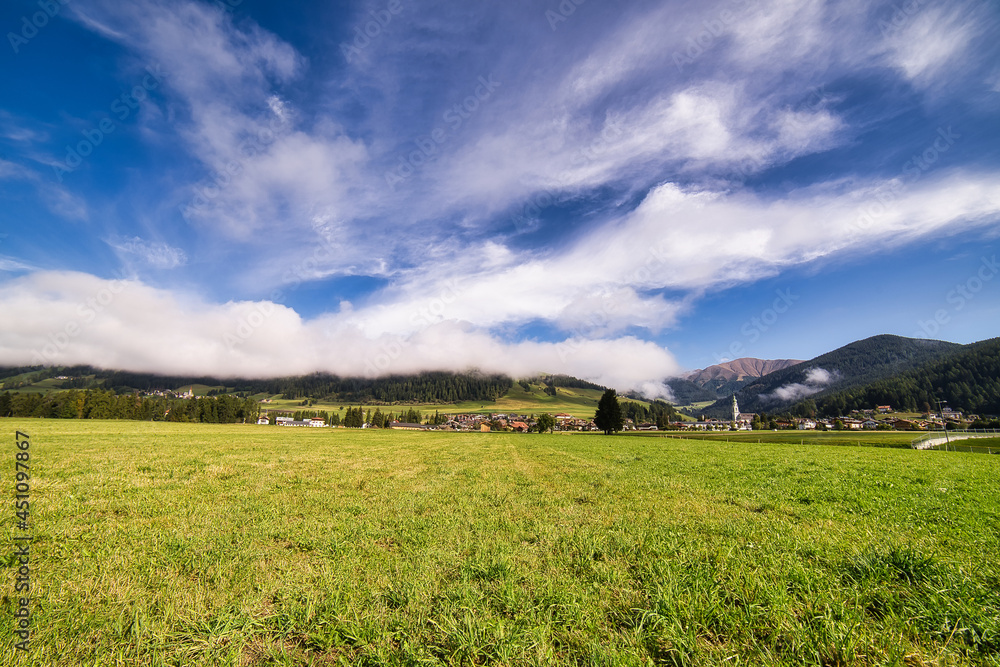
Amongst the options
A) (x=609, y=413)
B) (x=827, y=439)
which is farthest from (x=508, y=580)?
(x=827, y=439)

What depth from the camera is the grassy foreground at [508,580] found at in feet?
12.7

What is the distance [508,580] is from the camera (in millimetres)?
5410

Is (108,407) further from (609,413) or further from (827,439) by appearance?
(827,439)

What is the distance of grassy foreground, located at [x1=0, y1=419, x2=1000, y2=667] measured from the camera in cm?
387

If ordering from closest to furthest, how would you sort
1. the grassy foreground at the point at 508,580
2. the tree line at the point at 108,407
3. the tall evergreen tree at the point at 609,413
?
the grassy foreground at the point at 508,580
the tree line at the point at 108,407
the tall evergreen tree at the point at 609,413

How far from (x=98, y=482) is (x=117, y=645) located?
491 inches

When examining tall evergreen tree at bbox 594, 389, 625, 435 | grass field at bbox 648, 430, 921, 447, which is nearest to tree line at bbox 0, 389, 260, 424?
tall evergreen tree at bbox 594, 389, 625, 435

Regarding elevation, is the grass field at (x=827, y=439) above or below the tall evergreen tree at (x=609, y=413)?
below

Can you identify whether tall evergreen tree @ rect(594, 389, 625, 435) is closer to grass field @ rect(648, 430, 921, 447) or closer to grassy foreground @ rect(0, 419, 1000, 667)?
grass field @ rect(648, 430, 921, 447)

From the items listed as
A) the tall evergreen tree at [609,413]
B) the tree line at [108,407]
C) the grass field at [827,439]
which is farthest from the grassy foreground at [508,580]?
the tree line at [108,407]

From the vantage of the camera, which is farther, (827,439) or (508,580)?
(827,439)

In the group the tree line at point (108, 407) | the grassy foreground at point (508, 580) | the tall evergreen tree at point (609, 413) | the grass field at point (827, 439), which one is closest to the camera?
the grassy foreground at point (508, 580)

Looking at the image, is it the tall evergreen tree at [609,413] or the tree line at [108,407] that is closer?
the tree line at [108,407]

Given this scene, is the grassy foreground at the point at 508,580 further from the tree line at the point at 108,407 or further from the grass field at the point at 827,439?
the tree line at the point at 108,407
